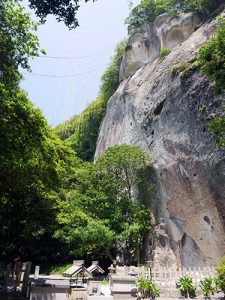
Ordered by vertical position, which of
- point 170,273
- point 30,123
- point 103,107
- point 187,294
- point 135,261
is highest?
point 103,107

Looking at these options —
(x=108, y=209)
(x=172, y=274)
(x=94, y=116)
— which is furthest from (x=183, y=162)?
(x=94, y=116)

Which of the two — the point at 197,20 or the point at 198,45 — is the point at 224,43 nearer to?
the point at 198,45

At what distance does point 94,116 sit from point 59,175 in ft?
65.8

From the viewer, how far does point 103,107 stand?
36.3m

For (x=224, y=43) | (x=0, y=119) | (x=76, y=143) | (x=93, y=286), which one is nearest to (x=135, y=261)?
(x=93, y=286)

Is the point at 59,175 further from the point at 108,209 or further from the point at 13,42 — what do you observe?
the point at 13,42

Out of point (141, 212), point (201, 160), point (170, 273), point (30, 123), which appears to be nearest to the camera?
point (170, 273)

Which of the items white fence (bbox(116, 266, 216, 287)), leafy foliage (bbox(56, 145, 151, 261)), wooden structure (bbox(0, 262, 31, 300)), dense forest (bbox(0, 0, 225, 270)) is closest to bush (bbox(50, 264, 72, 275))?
dense forest (bbox(0, 0, 225, 270))

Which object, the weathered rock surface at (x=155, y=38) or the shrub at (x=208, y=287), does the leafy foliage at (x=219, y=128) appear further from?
the weathered rock surface at (x=155, y=38)

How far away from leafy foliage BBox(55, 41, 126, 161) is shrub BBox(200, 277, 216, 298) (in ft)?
85.1

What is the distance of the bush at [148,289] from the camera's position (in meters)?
10.4

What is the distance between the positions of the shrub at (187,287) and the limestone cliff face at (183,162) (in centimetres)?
488

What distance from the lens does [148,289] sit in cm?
1050

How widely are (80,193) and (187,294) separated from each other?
12.7 metres
